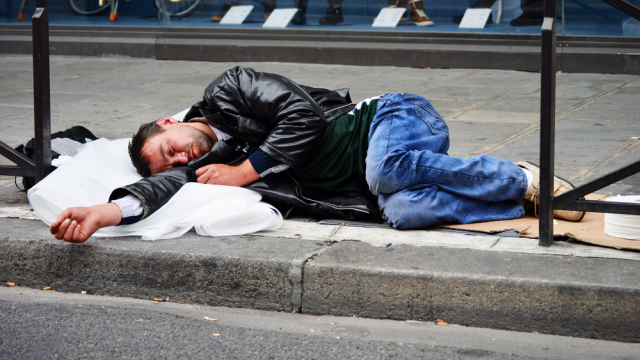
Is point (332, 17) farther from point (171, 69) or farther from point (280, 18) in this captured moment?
point (171, 69)

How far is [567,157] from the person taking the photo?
4.12 meters

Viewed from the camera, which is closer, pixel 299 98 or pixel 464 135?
pixel 299 98

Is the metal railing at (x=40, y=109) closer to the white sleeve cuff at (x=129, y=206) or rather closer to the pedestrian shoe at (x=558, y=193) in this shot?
the white sleeve cuff at (x=129, y=206)

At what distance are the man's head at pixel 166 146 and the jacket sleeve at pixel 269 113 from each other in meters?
0.13

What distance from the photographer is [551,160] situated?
259 centimetres

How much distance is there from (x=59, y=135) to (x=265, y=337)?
2.06 metres

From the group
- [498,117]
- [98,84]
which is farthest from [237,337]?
[98,84]

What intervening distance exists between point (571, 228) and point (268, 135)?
52.5 inches

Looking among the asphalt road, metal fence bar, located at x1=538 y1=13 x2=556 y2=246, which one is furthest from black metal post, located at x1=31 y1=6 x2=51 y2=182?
Result: metal fence bar, located at x1=538 y1=13 x2=556 y2=246

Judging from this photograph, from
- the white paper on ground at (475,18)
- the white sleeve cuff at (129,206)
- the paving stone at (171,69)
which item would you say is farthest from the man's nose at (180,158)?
the white paper on ground at (475,18)

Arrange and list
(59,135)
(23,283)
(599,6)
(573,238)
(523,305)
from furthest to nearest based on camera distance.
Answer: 1. (599,6)
2. (59,135)
3. (23,283)
4. (573,238)
5. (523,305)

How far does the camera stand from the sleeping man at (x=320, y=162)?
294cm

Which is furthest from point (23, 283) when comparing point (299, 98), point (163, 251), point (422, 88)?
point (422, 88)

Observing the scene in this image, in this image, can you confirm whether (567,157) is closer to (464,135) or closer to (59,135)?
(464,135)
